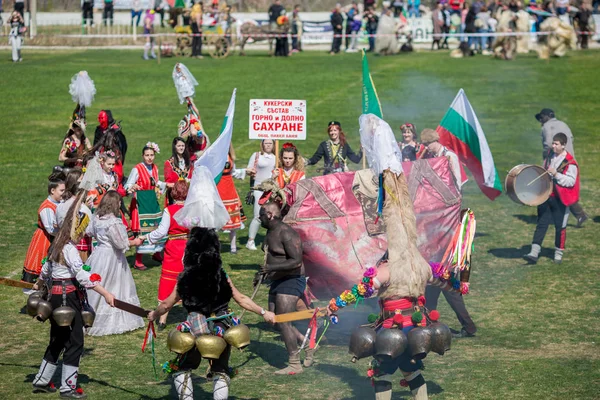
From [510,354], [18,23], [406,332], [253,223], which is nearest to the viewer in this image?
[406,332]

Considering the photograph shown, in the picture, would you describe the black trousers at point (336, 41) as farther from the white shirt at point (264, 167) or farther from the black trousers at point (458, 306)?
the black trousers at point (458, 306)

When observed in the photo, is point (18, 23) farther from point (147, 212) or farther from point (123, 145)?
point (147, 212)

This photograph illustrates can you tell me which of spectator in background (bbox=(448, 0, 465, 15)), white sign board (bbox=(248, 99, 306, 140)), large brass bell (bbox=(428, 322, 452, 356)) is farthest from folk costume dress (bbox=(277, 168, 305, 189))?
spectator in background (bbox=(448, 0, 465, 15))

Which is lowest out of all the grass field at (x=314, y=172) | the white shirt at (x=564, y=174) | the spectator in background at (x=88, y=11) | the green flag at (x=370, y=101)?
the grass field at (x=314, y=172)

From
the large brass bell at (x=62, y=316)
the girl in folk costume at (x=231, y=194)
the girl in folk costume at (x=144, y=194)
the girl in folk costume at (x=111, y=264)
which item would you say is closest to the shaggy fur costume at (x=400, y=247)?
the large brass bell at (x=62, y=316)

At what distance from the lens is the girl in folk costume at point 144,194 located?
14453 millimetres

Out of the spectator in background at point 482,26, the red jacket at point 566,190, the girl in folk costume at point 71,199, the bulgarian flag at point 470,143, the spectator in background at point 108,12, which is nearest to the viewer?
the girl in folk costume at point 71,199

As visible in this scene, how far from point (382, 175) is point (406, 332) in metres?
1.46

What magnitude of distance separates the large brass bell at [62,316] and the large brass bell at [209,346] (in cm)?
164

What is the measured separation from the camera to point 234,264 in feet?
49.0

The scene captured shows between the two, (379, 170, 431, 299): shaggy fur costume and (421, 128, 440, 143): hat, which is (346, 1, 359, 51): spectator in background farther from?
(379, 170, 431, 299): shaggy fur costume

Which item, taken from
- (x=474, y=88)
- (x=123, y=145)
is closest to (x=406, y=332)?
(x=123, y=145)

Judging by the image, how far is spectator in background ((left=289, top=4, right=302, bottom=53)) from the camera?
42.7 m

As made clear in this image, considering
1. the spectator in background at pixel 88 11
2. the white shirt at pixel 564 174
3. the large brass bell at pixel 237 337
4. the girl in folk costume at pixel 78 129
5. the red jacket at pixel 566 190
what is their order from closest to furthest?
the large brass bell at pixel 237 337 → the white shirt at pixel 564 174 → the red jacket at pixel 566 190 → the girl in folk costume at pixel 78 129 → the spectator in background at pixel 88 11
